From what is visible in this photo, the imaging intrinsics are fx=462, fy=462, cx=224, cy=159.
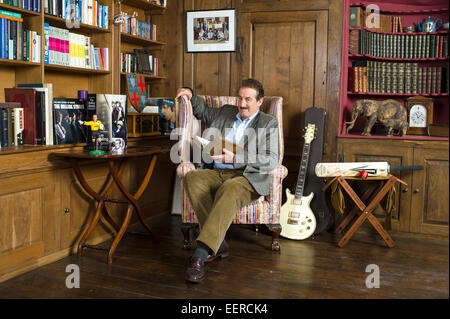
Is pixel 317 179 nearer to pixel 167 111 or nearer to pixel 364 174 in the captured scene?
pixel 364 174

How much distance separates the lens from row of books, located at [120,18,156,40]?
153 inches

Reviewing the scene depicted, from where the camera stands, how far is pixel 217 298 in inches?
96.7

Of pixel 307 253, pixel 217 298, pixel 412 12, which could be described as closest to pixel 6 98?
pixel 217 298

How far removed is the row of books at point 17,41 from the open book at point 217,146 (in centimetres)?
118

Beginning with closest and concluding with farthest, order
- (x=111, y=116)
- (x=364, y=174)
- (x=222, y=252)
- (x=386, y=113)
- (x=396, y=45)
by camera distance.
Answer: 1. (x=222, y=252)
2. (x=111, y=116)
3. (x=364, y=174)
4. (x=386, y=113)
5. (x=396, y=45)

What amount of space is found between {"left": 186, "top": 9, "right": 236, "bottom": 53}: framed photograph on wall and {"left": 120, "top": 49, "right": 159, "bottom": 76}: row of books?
1.17 ft

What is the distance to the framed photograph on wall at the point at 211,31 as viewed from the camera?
412cm

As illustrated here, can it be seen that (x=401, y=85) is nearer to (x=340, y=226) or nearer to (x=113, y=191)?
(x=340, y=226)

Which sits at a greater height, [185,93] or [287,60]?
[287,60]

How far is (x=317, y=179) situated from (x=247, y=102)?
91 centimetres

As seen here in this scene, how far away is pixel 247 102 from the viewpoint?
3279mm

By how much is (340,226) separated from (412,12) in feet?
6.39

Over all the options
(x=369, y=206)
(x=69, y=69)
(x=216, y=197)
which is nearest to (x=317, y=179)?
(x=369, y=206)

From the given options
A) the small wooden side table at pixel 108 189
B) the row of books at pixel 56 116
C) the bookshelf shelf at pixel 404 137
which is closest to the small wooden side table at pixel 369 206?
the bookshelf shelf at pixel 404 137
